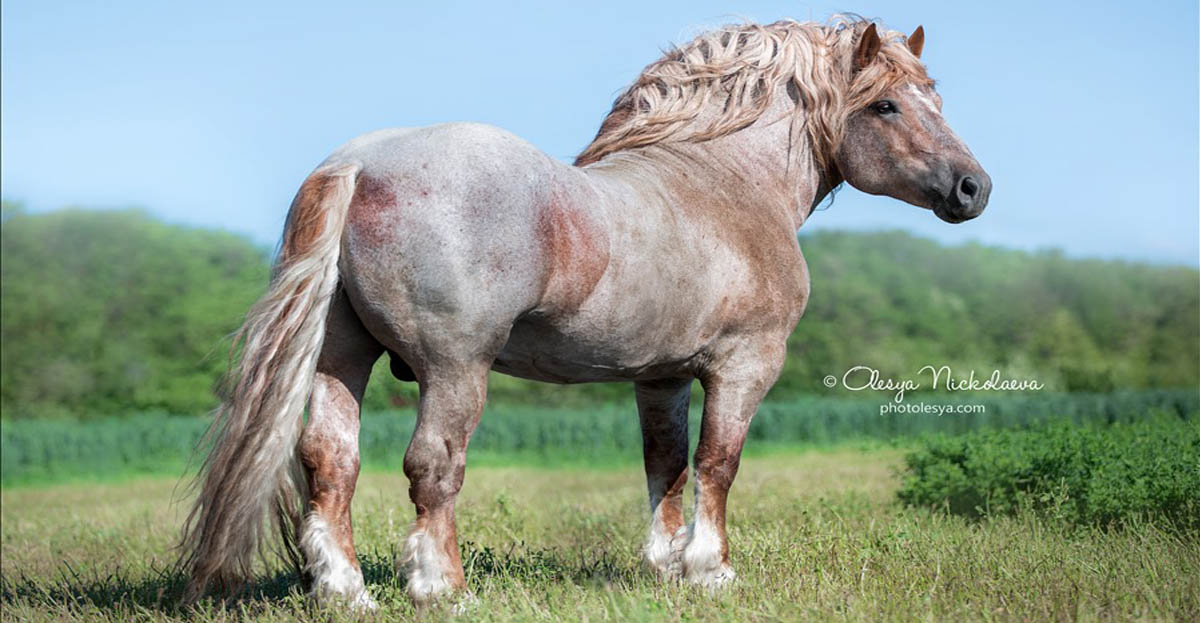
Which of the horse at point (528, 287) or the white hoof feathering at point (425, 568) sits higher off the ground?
the horse at point (528, 287)

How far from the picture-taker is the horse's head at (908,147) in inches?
194

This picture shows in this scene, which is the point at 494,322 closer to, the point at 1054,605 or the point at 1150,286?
the point at 1054,605

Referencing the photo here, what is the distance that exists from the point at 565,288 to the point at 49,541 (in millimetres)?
6260

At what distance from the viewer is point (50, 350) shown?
24984mm

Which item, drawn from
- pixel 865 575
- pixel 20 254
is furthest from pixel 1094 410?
pixel 20 254

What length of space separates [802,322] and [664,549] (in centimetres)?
2504

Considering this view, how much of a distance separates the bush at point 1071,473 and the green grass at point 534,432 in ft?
32.6

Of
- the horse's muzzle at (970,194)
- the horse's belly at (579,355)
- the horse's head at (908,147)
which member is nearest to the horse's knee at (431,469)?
the horse's belly at (579,355)

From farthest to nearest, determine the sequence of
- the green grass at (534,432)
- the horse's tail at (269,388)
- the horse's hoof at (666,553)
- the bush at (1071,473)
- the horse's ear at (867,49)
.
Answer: the green grass at (534,432)
the bush at (1071,473)
the horse's ear at (867,49)
the horse's hoof at (666,553)
the horse's tail at (269,388)

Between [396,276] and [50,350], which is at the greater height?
[396,276]

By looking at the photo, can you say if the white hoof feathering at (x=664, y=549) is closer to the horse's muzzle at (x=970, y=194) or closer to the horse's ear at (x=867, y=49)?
the horse's muzzle at (x=970, y=194)

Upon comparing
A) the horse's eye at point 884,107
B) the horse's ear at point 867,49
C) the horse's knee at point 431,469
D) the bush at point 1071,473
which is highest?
the horse's ear at point 867,49

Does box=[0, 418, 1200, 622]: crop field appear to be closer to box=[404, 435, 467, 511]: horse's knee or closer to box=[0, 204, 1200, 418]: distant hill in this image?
box=[404, 435, 467, 511]: horse's knee

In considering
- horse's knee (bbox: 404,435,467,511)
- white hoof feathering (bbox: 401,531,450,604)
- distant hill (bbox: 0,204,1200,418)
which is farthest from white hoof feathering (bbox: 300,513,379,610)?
distant hill (bbox: 0,204,1200,418)
